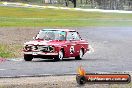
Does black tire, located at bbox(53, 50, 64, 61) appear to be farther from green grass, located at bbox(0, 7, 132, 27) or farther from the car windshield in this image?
green grass, located at bbox(0, 7, 132, 27)

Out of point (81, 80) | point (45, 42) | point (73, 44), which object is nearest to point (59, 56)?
point (45, 42)

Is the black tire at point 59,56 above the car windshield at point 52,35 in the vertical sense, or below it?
below

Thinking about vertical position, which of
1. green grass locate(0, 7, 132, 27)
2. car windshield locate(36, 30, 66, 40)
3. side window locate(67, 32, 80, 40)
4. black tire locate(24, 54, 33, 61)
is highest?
car windshield locate(36, 30, 66, 40)

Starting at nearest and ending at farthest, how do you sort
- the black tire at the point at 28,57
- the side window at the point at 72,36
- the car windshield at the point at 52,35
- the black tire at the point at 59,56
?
the black tire at the point at 59,56 → the black tire at the point at 28,57 → the car windshield at the point at 52,35 → the side window at the point at 72,36

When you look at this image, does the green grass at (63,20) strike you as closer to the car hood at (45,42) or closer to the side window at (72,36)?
the side window at (72,36)

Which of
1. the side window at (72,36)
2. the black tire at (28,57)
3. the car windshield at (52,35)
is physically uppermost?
the car windshield at (52,35)

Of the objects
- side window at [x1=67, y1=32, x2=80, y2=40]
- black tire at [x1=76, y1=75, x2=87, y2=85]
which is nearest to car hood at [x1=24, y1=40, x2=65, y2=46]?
side window at [x1=67, y1=32, x2=80, y2=40]

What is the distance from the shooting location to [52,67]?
19.0m

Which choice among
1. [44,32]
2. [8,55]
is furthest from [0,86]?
[8,55]

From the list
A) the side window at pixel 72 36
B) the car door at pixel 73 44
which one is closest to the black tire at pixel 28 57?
the car door at pixel 73 44

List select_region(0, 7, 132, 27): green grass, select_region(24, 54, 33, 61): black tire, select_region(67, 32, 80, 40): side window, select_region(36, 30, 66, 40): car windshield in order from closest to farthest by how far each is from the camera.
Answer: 1. select_region(24, 54, 33, 61): black tire
2. select_region(36, 30, 66, 40): car windshield
3. select_region(67, 32, 80, 40): side window
4. select_region(0, 7, 132, 27): green grass

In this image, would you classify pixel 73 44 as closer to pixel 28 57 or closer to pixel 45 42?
pixel 45 42

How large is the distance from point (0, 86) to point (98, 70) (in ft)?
17.8

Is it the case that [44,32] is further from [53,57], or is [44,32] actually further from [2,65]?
[2,65]
